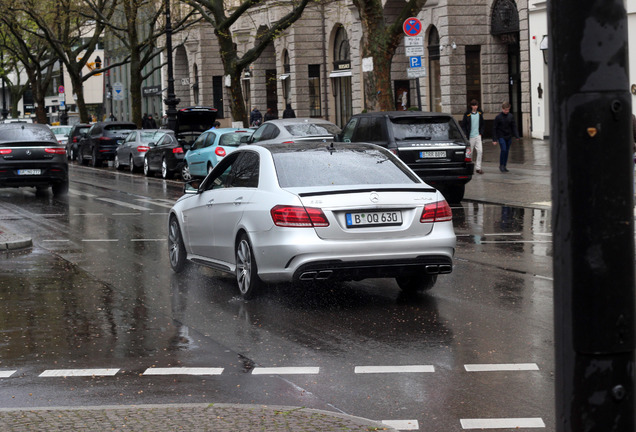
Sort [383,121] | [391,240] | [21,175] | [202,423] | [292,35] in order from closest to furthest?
1. [202,423]
2. [391,240]
3. [383,121]
4. [21,175]
5. [292,35]

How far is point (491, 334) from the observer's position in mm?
8289

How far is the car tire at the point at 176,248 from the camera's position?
12.3 metres

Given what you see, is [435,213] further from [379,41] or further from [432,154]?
[379,41]

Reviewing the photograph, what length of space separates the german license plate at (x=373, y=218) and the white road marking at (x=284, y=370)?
253cm

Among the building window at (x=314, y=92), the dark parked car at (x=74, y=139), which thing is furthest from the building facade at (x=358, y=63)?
the dark parked car at (x=74, y=139)

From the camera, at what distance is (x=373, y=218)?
31.6 feet

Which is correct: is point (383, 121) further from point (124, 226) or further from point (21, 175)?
point (21, 175)

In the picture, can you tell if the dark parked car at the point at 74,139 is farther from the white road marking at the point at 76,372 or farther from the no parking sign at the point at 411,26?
the white road marking at the point at 76,372

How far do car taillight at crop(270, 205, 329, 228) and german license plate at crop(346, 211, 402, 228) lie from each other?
22cm

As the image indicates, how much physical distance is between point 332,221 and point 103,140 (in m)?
33.7

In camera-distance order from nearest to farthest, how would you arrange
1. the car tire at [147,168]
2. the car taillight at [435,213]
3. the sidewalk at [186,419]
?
the sidewalk at [186,419] → the car taillight at [435,213] → the car tire at [147,168]

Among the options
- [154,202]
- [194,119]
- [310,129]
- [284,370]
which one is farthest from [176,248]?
[194,119]

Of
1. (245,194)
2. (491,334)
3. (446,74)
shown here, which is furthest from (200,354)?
(446,74)

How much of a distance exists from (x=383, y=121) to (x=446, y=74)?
24.1 meters
